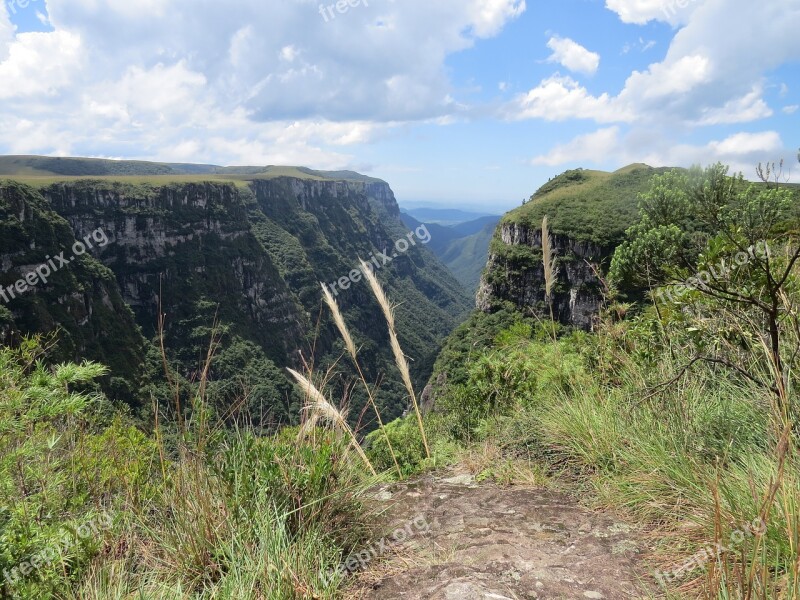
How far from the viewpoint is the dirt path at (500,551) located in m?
2.22

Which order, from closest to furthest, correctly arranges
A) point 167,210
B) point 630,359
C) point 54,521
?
point 54,521, point 630,359, point 167,210

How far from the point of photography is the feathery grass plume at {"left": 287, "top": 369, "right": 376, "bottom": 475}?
3.27 meters

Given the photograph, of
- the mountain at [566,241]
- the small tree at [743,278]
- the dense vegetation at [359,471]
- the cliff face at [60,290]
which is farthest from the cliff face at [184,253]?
the small tree at [743,278]

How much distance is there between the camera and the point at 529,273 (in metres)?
66.4

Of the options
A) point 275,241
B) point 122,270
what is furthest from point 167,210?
point 275,241

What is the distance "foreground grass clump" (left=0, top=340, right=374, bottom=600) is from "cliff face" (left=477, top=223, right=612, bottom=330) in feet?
184

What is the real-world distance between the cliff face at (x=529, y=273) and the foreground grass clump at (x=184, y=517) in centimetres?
5616

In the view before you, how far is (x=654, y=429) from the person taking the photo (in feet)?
10.5

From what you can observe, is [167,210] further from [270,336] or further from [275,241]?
[275,241]

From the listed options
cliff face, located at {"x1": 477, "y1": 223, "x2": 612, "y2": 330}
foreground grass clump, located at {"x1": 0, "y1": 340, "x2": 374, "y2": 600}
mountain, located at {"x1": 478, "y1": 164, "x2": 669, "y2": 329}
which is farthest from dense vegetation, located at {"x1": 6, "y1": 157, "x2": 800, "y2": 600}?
cliff face, located at {"x1": 477, "y1": 223, "x2": 612, "y2": 330}

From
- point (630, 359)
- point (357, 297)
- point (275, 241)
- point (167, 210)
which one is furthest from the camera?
point (275, 241)

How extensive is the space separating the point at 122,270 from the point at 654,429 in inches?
3996

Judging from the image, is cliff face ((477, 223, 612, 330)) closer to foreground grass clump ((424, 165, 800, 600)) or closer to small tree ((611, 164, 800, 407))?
foreground grass clump ((424, 165, 800, 600))

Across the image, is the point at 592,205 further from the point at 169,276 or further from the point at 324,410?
the point at 169,276
